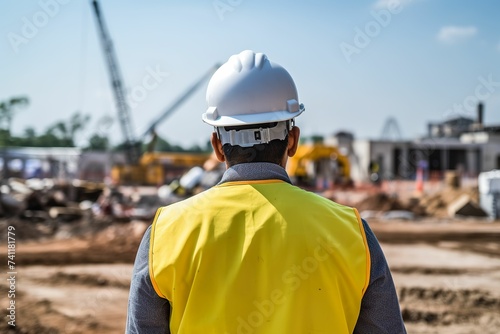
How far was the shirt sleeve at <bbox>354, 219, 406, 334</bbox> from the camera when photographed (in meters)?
1.43

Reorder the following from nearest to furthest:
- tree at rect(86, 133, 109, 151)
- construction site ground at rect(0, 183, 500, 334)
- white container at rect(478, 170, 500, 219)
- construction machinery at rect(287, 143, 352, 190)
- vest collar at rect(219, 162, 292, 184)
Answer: vest collar at rect(219, 162, 292, 184) → construction site ground at rect(0, 183, 500, 334) → white container at rect(478, 170, 500, 219) → construction machinery at rect(287, 143, 352, 190) → tree at rect(86, 133, 109, 151)

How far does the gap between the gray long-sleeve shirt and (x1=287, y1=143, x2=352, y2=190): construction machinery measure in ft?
73.0

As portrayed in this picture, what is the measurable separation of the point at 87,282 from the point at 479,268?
6.06 m

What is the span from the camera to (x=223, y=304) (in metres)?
1.38

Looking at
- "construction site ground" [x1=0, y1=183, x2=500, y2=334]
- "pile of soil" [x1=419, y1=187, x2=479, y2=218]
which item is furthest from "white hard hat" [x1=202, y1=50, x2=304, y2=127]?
"pile of soil" [x1=419, y1=187, x2=479, y2=218]

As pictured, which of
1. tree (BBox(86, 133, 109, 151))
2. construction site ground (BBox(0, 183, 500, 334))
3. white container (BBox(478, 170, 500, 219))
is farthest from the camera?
tree (BBox(86, 133, 109, 151))

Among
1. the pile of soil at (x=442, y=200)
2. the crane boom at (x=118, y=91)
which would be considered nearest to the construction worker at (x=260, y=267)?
the pile of soil at (x=442, y=200)

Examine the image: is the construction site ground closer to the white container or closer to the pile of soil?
the white container

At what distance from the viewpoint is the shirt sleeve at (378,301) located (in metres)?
1.43

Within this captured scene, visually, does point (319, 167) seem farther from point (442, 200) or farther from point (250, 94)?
point (250, 94)

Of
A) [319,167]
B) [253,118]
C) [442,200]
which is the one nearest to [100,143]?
[319,167]

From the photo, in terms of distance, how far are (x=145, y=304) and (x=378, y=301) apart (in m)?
0.66

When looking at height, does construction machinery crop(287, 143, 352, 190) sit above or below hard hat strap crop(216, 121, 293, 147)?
below

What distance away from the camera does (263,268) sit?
1379mm
